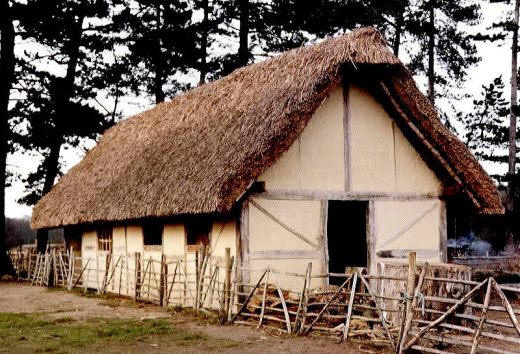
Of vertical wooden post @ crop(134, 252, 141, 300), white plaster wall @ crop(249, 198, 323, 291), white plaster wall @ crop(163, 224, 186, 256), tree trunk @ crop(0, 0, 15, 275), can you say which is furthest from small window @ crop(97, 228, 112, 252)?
white plaster wall @ crop(249, 198, 323, 291)

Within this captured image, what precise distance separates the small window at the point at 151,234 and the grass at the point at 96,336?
12.7 ft

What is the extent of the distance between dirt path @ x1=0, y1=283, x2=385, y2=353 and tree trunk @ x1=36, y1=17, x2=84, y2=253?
5.25 metres

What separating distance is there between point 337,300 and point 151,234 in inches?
245

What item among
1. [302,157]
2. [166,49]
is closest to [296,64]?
[302,157]

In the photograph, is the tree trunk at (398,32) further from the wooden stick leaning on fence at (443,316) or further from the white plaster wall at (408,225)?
the wooden stick leaning on fence at (443,316)

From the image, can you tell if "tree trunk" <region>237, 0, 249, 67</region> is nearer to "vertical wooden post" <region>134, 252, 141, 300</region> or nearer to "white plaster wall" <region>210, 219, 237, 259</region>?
"vertical wooden post" <region>134, 252, 141, 300</region>

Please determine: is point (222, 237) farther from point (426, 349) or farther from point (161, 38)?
point (161, 38)

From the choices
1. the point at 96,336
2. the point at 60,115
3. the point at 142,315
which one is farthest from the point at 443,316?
the point at 60,115

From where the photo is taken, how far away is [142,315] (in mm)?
13188

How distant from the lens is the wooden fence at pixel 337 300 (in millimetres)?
8812

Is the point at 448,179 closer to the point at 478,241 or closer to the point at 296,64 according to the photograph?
the point at 296,64

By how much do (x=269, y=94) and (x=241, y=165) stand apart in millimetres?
2487

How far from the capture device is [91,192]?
18.9m

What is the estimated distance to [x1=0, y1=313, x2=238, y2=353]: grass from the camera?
9.66 m
